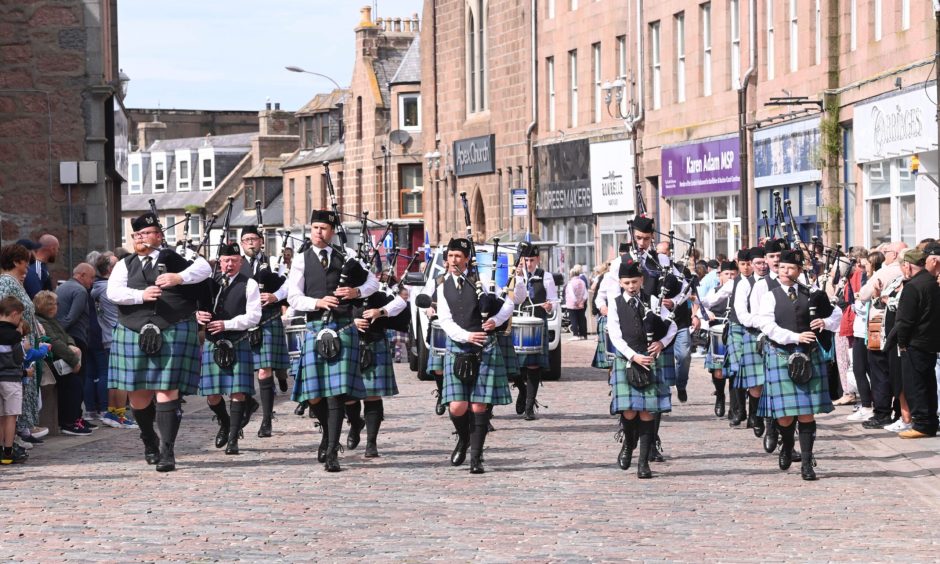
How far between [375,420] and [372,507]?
2.97m

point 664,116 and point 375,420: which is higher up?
point 664,116

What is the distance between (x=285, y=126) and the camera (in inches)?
3354

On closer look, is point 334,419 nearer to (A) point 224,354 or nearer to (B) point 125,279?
(A) point 224,354

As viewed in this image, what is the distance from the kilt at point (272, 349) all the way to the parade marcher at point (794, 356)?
15.8 ft

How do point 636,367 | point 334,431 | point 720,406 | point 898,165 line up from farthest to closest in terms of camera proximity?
point 898,165 → point 720,406 → point 334,431 → point 636,367

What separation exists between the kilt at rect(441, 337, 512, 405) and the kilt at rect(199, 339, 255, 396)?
1989mm

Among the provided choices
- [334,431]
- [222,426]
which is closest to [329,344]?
[334,431]

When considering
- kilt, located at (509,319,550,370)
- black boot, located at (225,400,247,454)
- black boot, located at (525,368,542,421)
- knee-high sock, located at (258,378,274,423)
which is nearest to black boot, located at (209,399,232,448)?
black boot, located at (225,400,247,454)

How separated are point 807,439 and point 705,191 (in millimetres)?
22824

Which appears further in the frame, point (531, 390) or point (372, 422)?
point (531, 390)

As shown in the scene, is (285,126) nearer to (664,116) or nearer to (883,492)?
Result: (664,116)

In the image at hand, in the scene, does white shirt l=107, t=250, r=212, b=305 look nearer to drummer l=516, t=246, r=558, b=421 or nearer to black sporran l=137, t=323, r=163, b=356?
black sporran l=137, t=323, r=163, b=356

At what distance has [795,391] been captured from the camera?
1279 cm

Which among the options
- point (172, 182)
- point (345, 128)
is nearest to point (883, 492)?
point (345, 128)
